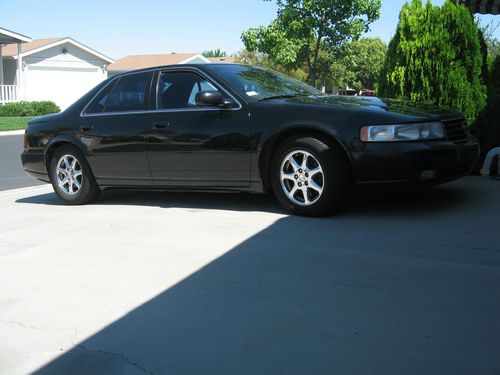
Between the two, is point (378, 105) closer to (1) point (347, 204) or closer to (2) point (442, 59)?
(1) point (347, 204)

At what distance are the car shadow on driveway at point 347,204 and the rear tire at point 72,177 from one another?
240mm

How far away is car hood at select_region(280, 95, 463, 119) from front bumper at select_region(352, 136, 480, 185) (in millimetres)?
332

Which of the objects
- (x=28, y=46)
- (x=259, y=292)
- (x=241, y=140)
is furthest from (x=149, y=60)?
(x=259, y=292)

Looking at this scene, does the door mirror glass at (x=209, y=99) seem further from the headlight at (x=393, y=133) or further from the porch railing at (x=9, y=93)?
the porch railing at (x=9, y=93)

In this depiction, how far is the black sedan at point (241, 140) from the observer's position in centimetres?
521

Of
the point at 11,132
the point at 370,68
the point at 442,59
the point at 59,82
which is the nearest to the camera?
the point at 442,59

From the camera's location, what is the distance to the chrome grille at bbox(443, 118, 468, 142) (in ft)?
18.1

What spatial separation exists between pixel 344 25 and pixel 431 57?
75.8 ft

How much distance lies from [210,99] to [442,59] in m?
3.49

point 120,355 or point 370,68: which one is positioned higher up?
point 370,68

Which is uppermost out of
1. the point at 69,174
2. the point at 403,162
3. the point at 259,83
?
the point at 259,83

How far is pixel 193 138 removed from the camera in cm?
605

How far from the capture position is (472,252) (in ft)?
14.2

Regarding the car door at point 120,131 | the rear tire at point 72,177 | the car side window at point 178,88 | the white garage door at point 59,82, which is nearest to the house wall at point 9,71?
the white garage door at point 59,82
